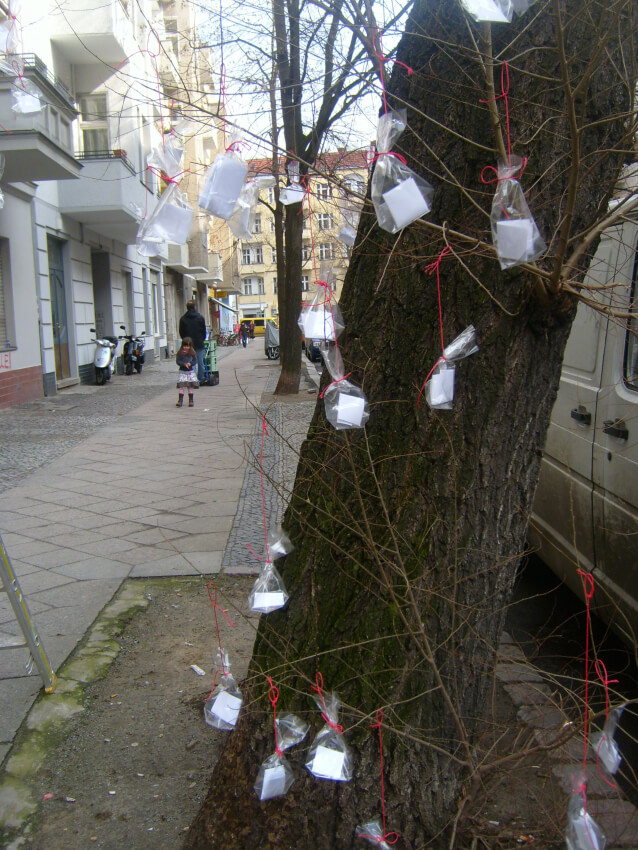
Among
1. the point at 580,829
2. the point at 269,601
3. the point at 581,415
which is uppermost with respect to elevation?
the point at 581,415

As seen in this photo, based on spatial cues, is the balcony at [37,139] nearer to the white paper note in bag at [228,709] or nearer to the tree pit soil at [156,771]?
the tree pit soil at [156,771]

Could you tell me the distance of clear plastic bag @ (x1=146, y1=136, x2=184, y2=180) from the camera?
2281 mm

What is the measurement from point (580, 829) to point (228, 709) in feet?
3.46

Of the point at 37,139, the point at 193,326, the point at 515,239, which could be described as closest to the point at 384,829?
the point at 515,239

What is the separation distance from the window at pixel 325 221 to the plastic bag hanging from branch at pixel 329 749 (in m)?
1.57

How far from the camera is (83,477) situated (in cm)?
728

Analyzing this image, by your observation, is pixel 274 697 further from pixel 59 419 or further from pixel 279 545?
pixel 59 419

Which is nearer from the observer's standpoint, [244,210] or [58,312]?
[244,210]

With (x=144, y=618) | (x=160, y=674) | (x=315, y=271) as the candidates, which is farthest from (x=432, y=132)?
(x=144, y=618)

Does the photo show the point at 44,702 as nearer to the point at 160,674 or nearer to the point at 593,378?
the point at 160,674

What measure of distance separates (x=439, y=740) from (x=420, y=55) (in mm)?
1898

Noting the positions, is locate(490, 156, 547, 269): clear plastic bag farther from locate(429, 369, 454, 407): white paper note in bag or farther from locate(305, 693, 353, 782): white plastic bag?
locate(305, 693, 353, 782): white plastic bag

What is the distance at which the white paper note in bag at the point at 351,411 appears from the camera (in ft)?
6.82

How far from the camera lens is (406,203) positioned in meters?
1.90
